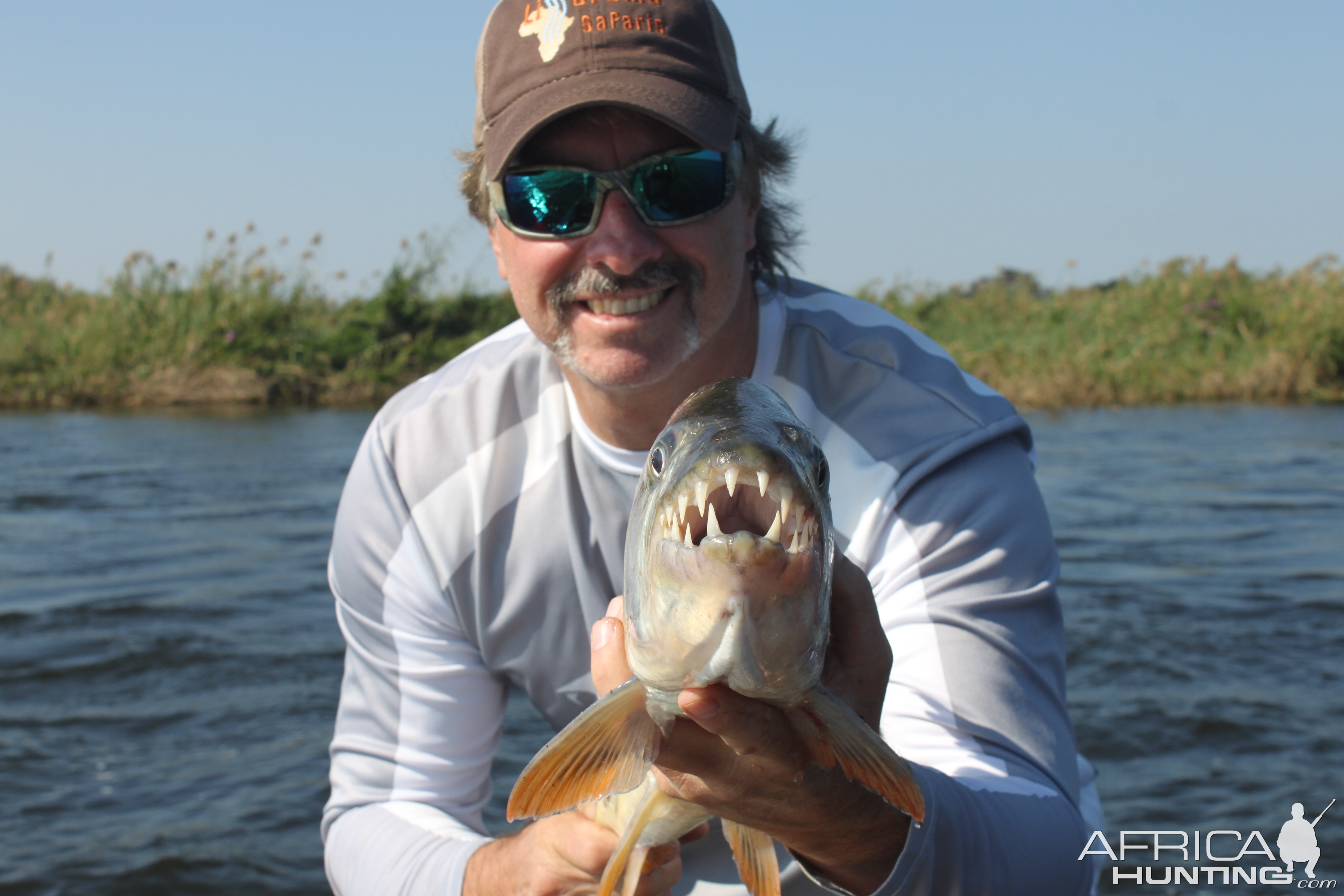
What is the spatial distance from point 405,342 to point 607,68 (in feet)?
48.7

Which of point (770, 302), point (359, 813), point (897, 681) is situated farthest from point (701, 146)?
point (359, 813)

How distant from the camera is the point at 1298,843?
4.30 metres

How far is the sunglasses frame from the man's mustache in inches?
3.6

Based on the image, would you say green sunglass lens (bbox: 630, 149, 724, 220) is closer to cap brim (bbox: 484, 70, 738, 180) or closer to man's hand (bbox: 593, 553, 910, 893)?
cap brim (bbox: 484, 70, 738, 180)

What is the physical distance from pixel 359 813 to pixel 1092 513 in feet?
24.7

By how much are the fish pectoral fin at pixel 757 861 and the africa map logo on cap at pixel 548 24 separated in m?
1.85

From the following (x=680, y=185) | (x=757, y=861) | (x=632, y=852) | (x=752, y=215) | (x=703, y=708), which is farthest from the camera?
(x=752, y=215)

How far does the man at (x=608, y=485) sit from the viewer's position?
94.3 inches

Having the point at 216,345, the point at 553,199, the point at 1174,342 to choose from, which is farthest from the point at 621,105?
the point at 1174,342

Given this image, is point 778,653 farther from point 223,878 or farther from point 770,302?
point 223,878

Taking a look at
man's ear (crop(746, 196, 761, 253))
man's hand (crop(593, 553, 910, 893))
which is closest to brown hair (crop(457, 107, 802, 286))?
man's ear (crop(746, 196, 761, 253))

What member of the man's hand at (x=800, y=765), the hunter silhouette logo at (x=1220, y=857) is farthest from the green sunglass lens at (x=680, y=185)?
the hunter silhouette logo at (x=1220, y=857)

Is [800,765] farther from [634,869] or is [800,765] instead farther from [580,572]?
[580,572]

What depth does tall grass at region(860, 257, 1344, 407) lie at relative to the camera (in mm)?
16312
